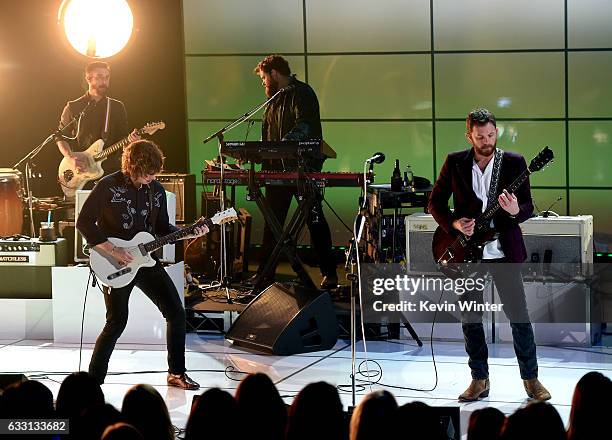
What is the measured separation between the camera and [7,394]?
3568 mm

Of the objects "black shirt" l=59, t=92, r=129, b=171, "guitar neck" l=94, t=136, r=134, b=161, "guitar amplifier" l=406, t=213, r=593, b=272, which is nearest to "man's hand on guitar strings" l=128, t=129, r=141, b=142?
"guitar neck" l=94, t=136, r=134, b=161

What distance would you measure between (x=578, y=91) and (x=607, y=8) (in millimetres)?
789

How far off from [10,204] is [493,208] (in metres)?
4.97

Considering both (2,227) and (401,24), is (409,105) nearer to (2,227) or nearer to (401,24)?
(401,24)

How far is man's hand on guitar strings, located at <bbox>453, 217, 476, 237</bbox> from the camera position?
19.6ft

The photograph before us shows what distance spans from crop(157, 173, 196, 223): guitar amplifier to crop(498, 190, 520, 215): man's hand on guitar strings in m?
4.53

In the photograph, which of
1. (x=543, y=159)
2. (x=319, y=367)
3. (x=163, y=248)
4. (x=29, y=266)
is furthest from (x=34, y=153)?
(x=543, y=159)

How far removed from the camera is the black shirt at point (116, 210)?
6355mm

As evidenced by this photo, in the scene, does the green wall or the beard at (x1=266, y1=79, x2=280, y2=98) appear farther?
the green wall

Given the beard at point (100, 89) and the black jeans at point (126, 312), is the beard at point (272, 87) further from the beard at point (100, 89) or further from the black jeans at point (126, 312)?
the black jeans at point (126, 312)

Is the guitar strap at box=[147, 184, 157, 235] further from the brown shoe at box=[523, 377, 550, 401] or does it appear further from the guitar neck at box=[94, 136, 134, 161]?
the guitar neck at box=[94, 136, 134, 161]

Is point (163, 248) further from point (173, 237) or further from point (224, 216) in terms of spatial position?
point (173, 237)

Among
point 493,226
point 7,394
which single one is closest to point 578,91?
point 493,226

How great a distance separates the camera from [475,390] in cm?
624
